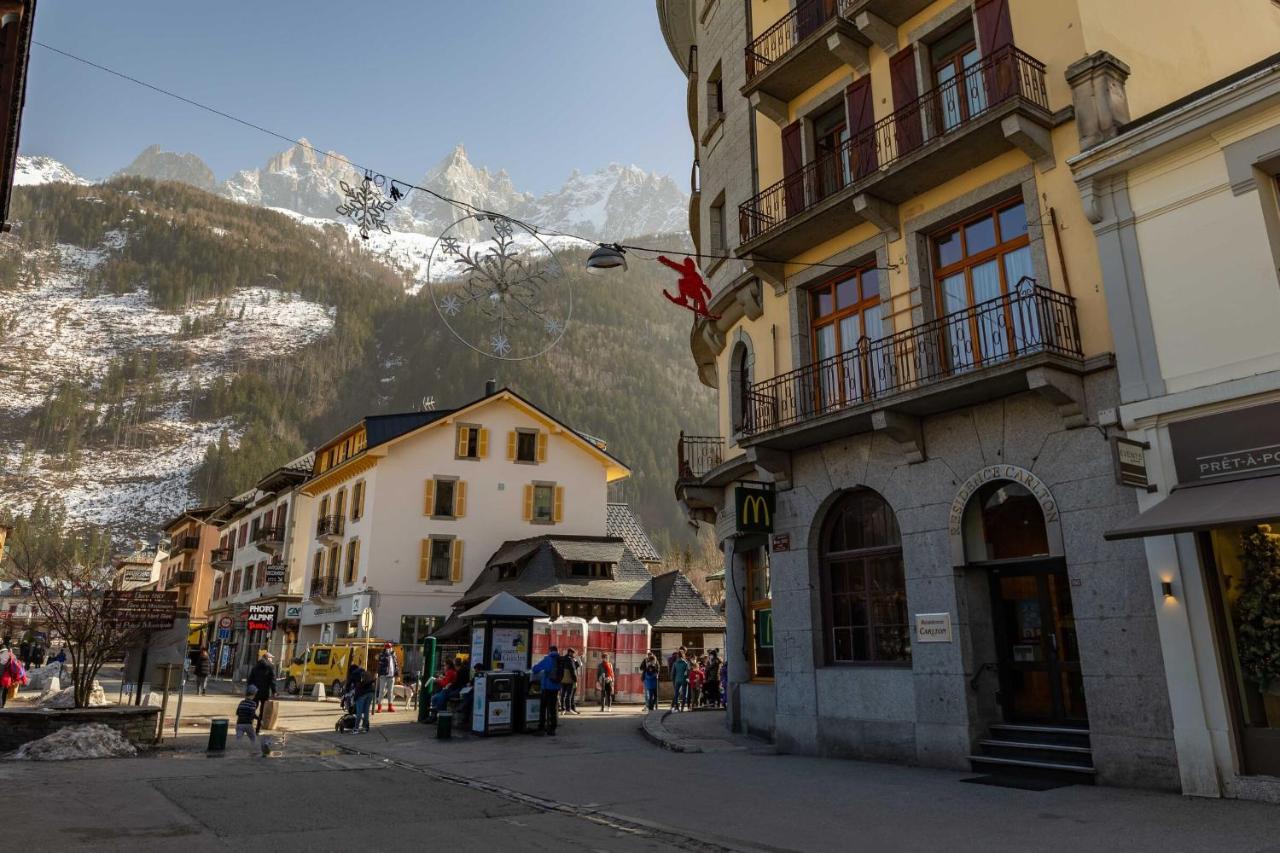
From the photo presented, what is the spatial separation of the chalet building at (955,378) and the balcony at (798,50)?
0.05m

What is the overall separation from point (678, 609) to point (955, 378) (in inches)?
951

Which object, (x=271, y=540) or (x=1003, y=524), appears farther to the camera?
(x=271, y=540)

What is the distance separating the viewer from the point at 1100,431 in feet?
35.4

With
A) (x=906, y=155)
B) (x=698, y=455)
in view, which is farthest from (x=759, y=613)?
(x=906, y=155)

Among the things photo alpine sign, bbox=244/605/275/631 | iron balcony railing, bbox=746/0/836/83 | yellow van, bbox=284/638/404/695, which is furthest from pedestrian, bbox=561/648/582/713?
iron balcony railing, bbox=746/0/836/83

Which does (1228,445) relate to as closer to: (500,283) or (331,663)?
(500,283)

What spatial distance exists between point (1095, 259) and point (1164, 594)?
4380 mm

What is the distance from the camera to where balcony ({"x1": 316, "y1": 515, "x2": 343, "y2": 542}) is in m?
42.5

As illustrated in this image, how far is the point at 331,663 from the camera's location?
3438cm

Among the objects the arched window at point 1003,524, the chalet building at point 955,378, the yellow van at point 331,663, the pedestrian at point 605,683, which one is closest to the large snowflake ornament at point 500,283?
the chalet building at point 955,378

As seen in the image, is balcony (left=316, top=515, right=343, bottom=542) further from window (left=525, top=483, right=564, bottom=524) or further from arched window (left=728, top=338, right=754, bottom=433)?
arched window (left=728, top=338, right=754, bottom=433)

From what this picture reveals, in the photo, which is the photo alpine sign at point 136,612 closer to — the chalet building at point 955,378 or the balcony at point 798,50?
the chalet building at point 955,378

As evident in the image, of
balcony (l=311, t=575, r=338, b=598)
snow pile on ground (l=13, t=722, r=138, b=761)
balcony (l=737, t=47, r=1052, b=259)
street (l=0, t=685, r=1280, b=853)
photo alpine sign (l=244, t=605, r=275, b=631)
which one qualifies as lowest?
street (l=0, t=685, r=1280, b=853)

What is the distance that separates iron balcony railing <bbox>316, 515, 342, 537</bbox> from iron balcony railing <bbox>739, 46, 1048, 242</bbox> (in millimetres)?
32193
